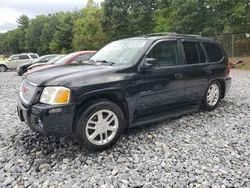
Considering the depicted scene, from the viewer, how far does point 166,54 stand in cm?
487

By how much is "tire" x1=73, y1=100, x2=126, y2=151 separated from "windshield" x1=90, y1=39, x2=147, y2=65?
0.92 meters

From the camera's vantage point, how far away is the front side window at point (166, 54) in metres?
4.65

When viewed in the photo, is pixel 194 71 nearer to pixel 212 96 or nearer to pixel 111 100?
pixel 212 96

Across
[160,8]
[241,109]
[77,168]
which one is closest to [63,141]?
[77,168]

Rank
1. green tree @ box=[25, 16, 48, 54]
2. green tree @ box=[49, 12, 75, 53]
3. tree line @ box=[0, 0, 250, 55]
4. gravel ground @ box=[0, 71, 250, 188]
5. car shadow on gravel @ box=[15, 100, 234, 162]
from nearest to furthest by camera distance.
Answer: gravel ground @ box=[0, 71, 250, 188], car shadow on gravel @ box=[15, 100, 234, 162], tree line @ box=[0, 0, 250, 55], green tree @ box=[49, 12, 75, 53], green tree @ box=[25, 16, 48, 54]

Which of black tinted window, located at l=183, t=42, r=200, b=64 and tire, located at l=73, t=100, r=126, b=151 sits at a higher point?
black tinted window, located at l=183, t=42, r=200, b=64

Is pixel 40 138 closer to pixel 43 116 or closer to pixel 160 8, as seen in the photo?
pixel 43 116

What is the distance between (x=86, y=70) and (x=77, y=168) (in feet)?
4.62

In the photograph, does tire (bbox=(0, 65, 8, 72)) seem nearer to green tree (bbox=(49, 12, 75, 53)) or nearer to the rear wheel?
the rear wheel

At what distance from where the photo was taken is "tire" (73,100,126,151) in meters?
3.69

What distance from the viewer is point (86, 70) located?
403cm

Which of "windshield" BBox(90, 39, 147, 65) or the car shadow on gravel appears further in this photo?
"windshield" BBox(90, 39, 147, 65)

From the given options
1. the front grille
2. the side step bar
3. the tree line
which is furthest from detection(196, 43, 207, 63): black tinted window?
the tree line

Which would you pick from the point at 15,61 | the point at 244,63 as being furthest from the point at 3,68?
the point at 244,63
